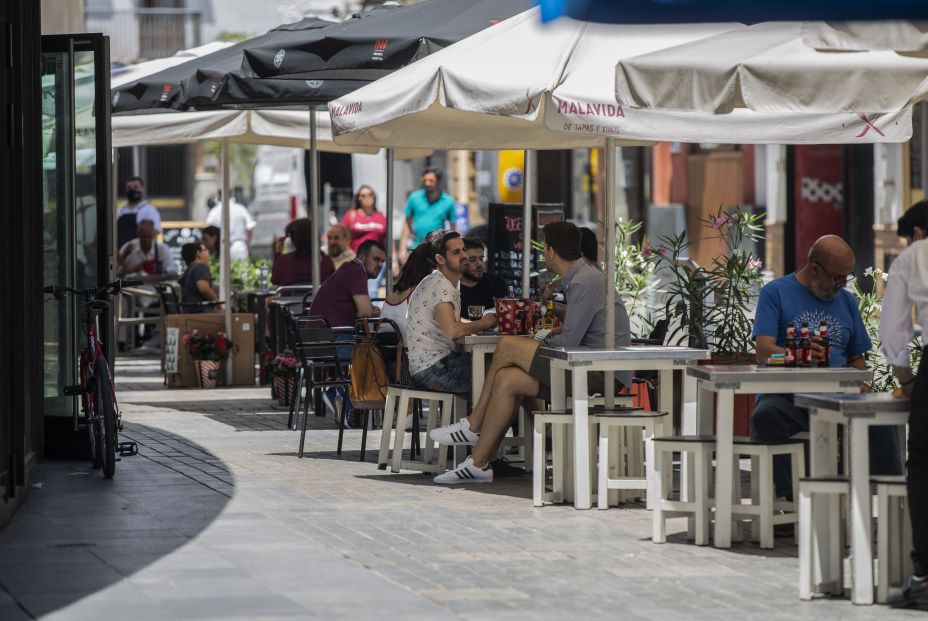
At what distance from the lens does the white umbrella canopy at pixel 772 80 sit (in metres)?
8.26

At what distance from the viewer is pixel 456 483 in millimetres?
10594

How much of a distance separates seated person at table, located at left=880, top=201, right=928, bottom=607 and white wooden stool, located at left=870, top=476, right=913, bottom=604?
0.33 feet

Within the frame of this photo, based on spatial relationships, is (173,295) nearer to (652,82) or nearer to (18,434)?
(18,434)

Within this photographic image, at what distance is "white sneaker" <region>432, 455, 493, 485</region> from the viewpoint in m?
10.5

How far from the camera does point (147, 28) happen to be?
172ft

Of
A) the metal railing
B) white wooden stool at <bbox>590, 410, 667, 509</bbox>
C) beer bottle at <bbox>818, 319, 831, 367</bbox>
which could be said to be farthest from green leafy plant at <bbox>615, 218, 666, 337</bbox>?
the metal railing

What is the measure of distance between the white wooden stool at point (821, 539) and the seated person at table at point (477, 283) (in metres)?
4.73

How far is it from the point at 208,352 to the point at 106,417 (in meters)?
6.16

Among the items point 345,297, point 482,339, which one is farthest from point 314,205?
point 482,339

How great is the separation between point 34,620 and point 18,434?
2813 mm

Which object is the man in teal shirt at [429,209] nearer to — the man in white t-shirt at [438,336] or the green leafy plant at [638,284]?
the green leafy plant at [638,284]

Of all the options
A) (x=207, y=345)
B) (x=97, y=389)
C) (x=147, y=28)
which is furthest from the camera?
(x=147, y=28)

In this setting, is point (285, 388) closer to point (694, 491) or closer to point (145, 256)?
point (145, 256)

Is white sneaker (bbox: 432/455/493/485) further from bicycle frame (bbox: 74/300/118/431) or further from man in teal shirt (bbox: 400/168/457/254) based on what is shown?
man in teal shirt (bbox: 400/168/457/254)
